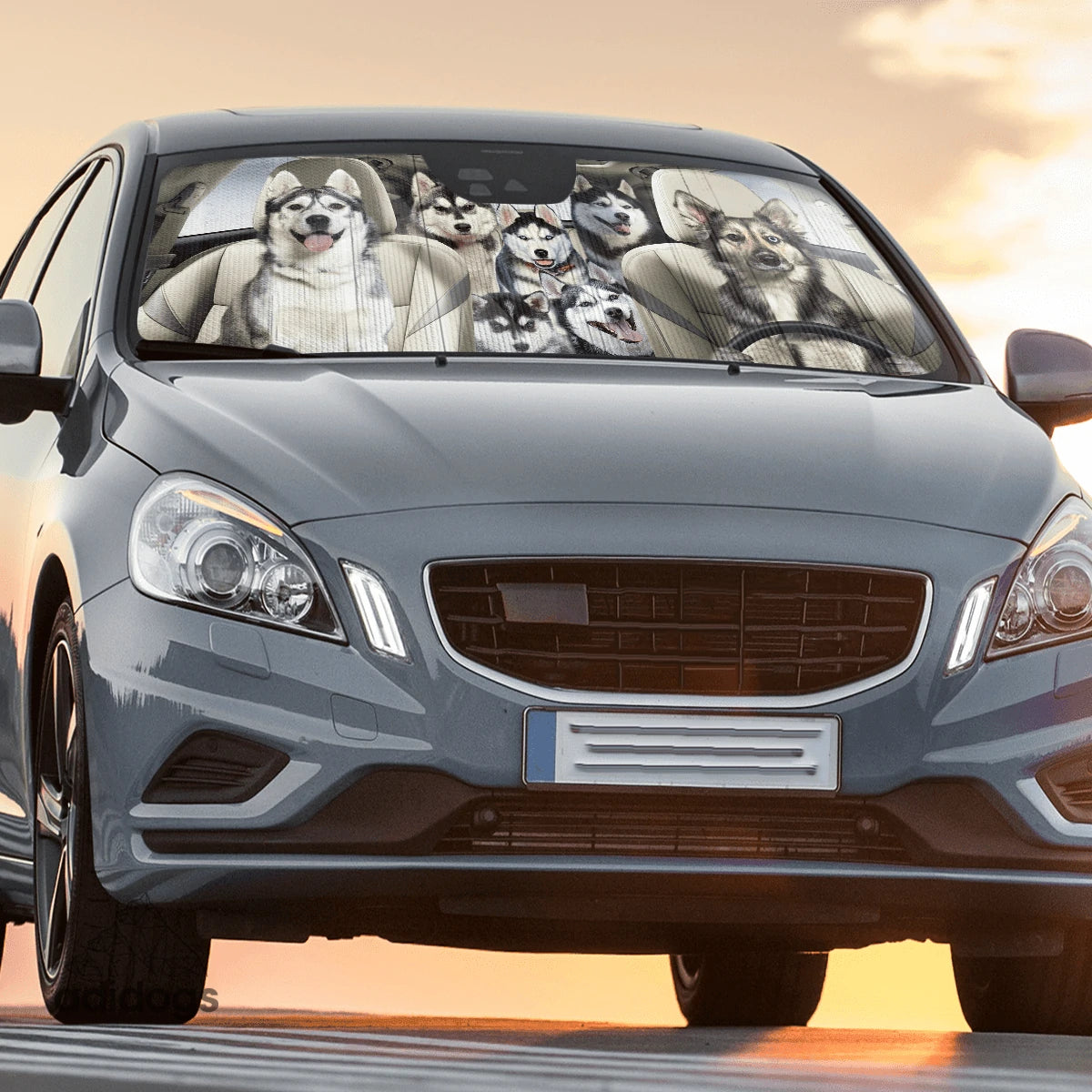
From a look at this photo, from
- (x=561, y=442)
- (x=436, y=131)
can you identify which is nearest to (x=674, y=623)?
(x=561, y=442)

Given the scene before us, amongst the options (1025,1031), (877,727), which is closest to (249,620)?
(877,727)

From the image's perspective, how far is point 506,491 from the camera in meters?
5.09

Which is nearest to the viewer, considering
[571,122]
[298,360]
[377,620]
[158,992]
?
[377,620]

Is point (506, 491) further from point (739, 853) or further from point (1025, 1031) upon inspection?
point (1025, 1031)

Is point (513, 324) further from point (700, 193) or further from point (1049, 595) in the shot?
point (1049, 595)

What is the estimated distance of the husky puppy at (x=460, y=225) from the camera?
6.38m

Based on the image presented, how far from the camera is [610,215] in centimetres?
676

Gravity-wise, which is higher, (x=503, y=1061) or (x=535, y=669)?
(x=535, y=669)

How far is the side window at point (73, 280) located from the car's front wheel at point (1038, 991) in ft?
8.18

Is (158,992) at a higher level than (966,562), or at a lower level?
lower

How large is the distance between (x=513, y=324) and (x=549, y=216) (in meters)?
0.55

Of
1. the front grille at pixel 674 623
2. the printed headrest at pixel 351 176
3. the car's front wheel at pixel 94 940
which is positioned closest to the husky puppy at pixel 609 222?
the printed headrest at pixel 351 176

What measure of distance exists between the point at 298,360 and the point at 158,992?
1418 mm

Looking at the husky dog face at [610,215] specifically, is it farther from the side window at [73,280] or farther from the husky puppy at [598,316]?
the side window at [73,280]
